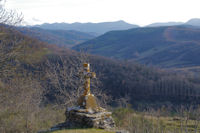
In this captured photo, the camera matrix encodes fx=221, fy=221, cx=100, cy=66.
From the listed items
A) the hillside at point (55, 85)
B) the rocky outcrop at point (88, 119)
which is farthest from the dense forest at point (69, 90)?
the rocky outcrop at point (88, 119)

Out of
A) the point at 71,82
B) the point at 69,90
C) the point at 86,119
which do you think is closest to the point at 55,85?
the point at 71,82

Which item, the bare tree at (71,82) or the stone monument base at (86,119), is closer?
the stone monument base at (86,119)

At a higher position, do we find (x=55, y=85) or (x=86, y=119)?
(x=55, y=85)

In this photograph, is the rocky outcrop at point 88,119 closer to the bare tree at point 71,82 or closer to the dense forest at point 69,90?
the dense forest at point 69,90

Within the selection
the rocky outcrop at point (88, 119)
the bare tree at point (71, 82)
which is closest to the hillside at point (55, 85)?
the bare tree at point (71, 82)

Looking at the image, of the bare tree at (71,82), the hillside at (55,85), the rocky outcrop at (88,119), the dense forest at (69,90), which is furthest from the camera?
the bare tree at (71,82)

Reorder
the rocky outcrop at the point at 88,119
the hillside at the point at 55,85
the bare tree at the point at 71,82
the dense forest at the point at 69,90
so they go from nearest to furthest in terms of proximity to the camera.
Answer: the rocky outcrop at the point at 88,119, the dense forest at the point at 69,90, the hillside at the point at 55,85, the bare tree at the point at 71,82

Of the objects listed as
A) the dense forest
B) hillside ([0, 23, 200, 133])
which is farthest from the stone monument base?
hillside ([0, 23, 200, 133])

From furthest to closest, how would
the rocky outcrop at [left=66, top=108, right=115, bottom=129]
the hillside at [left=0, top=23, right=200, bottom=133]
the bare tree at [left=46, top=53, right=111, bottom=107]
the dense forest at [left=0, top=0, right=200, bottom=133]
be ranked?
the bare tree at [left=46, top=53, right=111, bottom=107] < the hillside at [left=0, top=23, right=200, bottom=133] < the dense forest at [left=0, top=0, right=200, bottom=133] < the rocky outcrop at [left=66, top=108, right=115, bottom=129]

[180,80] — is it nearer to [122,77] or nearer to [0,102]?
[122,77]

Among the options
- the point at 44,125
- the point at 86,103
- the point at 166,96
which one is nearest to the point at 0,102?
the point at 44,125

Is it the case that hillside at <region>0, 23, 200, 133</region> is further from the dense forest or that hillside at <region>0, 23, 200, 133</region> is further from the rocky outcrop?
the rocky outcrop

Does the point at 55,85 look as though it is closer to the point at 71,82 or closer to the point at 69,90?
the point at 71,82

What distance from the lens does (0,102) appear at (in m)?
17.7
